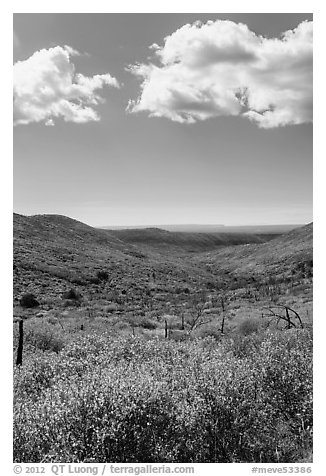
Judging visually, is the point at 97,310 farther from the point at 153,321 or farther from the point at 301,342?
the point at 301,342

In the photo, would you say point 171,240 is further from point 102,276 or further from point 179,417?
point 179,417

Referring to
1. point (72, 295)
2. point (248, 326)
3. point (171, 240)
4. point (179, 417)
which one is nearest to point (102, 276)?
point (72, 295)

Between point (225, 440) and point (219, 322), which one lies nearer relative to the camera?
point (225, 440)

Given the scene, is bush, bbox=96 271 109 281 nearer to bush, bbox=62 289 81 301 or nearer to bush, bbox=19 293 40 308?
bush, bbox=62 289 81 301

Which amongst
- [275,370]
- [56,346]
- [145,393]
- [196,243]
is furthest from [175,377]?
[196,243]

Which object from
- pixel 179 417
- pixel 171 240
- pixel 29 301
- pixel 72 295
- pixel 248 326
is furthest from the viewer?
pixel 171 240

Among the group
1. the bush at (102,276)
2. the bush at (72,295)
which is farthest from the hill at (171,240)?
the bush at (72,295)

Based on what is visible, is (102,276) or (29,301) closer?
(29,301)

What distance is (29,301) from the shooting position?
1476 centimetres

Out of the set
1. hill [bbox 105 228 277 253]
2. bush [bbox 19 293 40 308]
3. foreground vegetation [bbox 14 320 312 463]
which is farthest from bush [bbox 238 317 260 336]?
hill [bbox 105 228 277 253]

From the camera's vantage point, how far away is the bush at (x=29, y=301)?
48.0ft

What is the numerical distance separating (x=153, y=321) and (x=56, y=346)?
4551 millimetres

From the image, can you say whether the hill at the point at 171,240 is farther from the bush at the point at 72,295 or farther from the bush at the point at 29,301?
the bush at the point at 29,301
